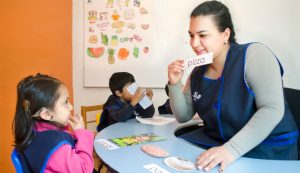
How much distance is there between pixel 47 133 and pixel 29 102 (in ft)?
0.53

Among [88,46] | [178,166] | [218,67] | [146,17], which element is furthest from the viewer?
[88,46]

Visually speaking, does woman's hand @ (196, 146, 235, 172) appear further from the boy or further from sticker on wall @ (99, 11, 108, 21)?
sticker on wall @ (99, 11, 108, 21)

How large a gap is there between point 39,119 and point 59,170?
237 mm

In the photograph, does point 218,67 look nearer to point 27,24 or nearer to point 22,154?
point 22,154

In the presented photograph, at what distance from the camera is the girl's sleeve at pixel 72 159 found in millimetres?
997

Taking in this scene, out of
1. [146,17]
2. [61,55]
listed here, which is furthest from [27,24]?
[146,17]

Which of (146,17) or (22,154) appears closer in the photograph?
(22,154)

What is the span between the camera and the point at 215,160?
0.90m

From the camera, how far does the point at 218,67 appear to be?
4.11 ft

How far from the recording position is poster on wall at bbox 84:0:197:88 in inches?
109

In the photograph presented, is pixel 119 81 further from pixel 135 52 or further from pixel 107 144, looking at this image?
pixel 107 144

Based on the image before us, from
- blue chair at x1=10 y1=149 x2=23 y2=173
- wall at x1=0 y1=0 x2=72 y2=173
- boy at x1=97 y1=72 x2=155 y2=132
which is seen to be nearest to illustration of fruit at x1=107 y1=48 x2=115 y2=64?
wall at x1=0 y1=0 x2=72 y2=173

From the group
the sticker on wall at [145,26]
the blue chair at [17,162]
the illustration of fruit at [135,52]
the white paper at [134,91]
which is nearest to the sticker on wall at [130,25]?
the sticker on wall at [145,26]

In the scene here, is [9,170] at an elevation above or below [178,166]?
below
